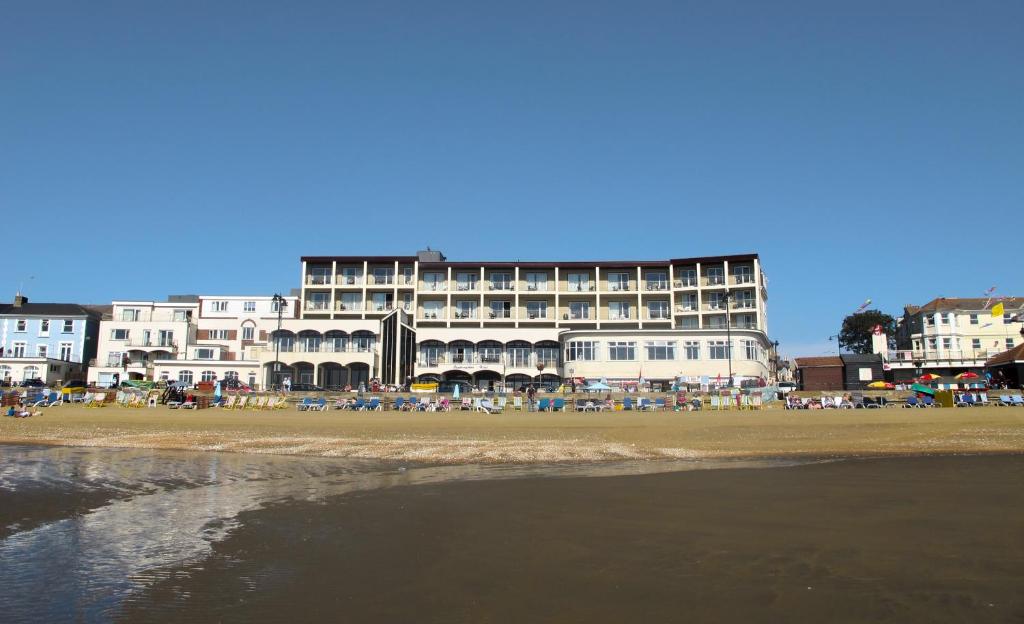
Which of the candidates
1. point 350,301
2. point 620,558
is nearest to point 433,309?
point 350,301

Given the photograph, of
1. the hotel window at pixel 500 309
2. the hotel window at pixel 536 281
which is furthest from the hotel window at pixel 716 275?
the hotel window at pixel 500 309

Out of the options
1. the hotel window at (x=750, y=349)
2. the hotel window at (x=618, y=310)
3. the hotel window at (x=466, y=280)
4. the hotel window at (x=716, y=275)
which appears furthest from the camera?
the hotel window at (x=466, y=280)

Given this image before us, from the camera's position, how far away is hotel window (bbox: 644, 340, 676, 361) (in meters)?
60.2

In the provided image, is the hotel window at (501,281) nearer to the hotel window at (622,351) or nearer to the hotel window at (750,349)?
the hotel window at (622,351)

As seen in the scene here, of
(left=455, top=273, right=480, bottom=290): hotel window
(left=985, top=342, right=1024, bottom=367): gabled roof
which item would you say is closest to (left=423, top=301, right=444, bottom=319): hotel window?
(left=455, top=273, right=480, bottom=290): hotel window

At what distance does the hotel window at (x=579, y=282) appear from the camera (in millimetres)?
79750

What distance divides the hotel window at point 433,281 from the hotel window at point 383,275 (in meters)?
4.03

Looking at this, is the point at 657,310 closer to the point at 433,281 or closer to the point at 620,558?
the point at 433,281

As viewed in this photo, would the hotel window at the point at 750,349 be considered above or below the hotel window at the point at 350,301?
below

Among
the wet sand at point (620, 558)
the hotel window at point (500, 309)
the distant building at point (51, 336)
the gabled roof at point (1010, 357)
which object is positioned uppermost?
the hotel window at point (500, 309)

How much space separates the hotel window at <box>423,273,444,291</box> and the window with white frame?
35.9 meters

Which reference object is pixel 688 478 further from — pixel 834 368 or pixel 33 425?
pixel 834 368

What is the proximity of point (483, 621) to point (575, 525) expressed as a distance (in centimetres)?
420

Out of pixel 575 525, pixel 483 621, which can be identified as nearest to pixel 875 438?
pixel 575 525
